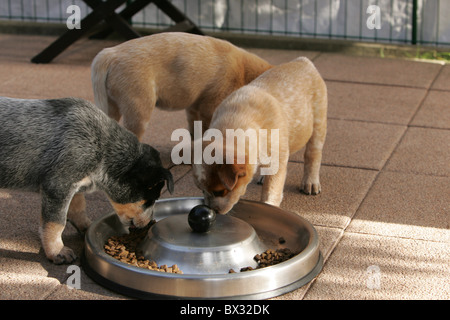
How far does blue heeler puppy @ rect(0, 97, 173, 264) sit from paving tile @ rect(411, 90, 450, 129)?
10.8 ft

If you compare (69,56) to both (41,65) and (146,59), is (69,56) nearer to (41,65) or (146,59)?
(41,65)

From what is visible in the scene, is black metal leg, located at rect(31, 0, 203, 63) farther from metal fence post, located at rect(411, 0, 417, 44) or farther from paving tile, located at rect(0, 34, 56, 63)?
metal fence post, located at rect(411, 0, 417, 44)

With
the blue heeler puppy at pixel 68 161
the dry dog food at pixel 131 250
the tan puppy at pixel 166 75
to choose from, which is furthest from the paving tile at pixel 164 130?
the blue heeler puppy at pixel 68 161

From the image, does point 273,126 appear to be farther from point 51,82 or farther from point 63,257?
point 51,82

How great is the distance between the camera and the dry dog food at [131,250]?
12.0 ft

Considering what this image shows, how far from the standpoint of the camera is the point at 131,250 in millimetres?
3998

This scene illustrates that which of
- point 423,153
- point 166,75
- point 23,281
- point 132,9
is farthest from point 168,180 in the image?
point 132,9

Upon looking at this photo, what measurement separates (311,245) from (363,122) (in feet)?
9.64

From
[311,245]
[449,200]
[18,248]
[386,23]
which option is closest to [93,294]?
[18,248]

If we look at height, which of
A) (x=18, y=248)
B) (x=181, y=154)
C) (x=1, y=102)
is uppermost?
(x=1, y=102)

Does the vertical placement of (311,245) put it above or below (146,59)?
below

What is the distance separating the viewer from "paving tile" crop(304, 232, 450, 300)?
359 cm

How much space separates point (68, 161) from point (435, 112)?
4.12 m

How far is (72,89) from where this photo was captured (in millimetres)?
7352
